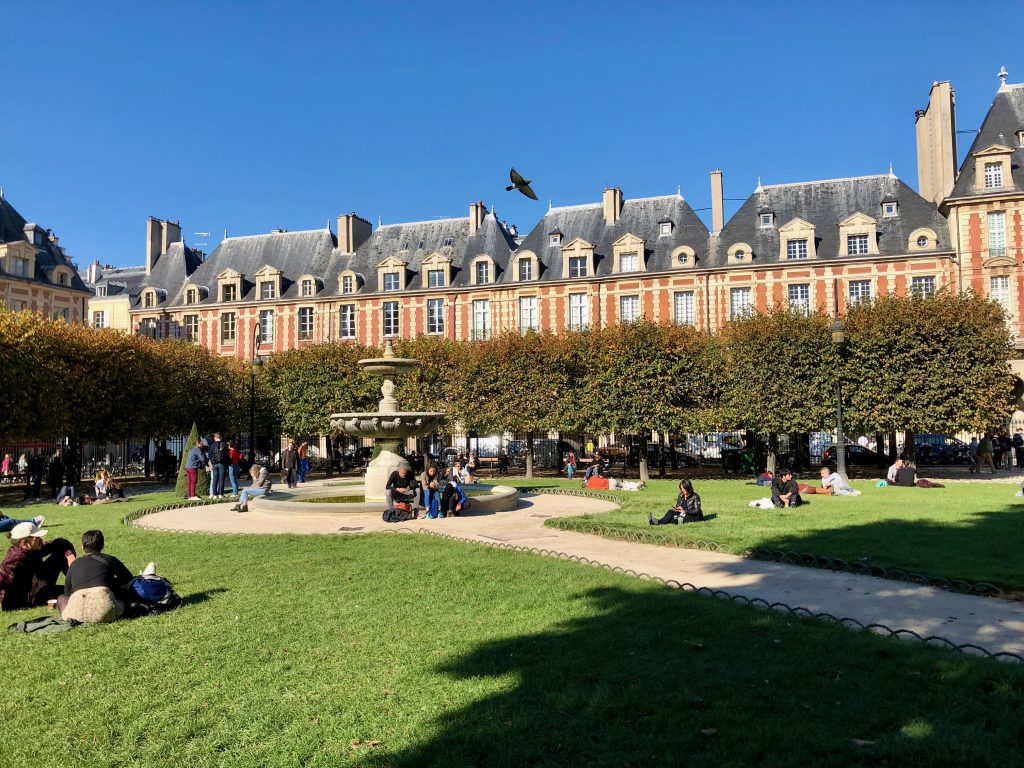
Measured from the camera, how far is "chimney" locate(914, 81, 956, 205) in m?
34.0

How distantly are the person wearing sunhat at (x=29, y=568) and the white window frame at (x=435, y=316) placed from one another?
112 feet

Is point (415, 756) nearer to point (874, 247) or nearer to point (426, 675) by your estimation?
point (426, 675)

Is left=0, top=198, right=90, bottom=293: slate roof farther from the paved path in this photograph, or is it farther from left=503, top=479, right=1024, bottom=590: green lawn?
left=503, top=479, right=1024, bottom=590: green lawn

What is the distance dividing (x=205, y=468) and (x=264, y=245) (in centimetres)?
3059

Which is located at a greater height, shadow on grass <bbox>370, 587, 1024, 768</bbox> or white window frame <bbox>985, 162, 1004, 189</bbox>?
white window frame <bbox>985, 162, 1004, 189</bbox>

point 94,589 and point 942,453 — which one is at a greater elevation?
point 94,589

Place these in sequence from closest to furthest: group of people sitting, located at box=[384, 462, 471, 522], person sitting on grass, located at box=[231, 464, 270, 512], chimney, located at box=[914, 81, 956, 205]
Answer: group of people sitting, located at box=[384, 462, 471, 522] → person sitting on grass, located at box=[231, 464, 270, 512] → chimney, located at box=[914, 81, 956, 205]

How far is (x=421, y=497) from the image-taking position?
45.8 ft

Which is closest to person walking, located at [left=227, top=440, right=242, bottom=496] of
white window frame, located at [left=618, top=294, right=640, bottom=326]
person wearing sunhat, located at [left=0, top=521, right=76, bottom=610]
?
person wearing sunhat, located at [left=0, top=521, right=76, bottom=610]

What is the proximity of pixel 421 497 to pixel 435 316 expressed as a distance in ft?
92.0

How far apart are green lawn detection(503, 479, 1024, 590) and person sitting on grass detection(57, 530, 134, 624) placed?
6.62 metres

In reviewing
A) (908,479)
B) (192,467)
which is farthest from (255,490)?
(908,479)

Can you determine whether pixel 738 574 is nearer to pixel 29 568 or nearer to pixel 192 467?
pixel 29 568

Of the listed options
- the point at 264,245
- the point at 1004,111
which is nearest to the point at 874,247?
the point at 1004,111
